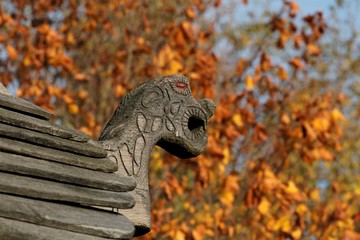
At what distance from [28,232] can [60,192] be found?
243 millimetres

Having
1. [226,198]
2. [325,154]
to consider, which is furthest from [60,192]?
[325,154]

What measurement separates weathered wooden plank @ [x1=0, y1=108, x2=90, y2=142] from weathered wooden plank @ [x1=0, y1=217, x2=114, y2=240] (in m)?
0.46

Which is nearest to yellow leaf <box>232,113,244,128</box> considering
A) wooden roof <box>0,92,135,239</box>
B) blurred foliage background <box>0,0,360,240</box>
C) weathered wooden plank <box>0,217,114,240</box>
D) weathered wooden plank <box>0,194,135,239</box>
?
blurred foliage background <box>0,0,360,240</box>

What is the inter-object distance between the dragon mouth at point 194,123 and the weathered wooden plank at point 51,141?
1.41 feet

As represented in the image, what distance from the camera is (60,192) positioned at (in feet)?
11.4

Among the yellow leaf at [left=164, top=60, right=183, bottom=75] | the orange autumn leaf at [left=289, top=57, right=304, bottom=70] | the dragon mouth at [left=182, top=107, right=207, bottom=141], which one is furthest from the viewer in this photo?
the orange autumn leaf at [left=289, top=57, right=304, bottom=70]

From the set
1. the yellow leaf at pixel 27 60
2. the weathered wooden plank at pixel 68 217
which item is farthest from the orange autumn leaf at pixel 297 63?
the weathered wooden plank at pixel 68 217

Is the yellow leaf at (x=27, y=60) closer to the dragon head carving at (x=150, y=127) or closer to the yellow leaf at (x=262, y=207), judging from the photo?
the yellow leaf at (x=262, y=207)

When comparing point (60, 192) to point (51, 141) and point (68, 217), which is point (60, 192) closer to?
point (68, 217)

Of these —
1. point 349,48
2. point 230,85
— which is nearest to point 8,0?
point 230,85

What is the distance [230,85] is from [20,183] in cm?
869

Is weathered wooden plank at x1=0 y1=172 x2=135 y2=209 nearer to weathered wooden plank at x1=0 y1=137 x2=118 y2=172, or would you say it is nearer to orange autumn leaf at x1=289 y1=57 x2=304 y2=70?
weathered wooden plank at x1=0 y1=137 x2=118 y2=172

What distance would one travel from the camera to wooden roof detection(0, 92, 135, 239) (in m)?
3.34

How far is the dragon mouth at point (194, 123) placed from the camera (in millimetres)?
4105
